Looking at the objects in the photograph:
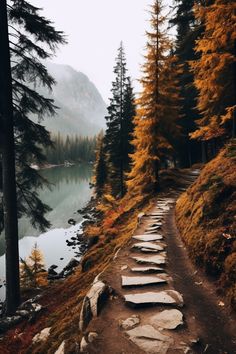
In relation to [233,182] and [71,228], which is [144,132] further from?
[71,228]

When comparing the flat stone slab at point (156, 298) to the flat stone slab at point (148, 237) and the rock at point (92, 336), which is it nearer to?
the rock at point (92, 336)

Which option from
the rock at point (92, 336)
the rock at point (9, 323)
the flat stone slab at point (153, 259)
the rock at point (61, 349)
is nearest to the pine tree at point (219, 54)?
the flat stone slab at point (153, 259)

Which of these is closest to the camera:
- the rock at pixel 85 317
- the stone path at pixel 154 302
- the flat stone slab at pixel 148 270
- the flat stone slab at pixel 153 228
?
the stone path at pixel 154 302

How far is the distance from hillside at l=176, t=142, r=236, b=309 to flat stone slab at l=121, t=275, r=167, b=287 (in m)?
1.01

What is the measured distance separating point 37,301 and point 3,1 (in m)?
8.92

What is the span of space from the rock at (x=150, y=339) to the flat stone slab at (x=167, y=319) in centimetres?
14

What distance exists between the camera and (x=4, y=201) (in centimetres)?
836

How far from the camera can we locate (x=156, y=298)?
4719 millimetres

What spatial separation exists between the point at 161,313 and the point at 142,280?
115 centimetres

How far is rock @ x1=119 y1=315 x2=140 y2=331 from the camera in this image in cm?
406

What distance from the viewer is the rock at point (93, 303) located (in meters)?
4.41

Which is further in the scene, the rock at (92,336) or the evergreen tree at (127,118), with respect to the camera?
the evergreen tree at (127,118)

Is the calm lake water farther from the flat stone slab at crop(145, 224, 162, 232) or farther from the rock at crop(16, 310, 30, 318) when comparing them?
the rock at crop(16, 310, 30, 318)

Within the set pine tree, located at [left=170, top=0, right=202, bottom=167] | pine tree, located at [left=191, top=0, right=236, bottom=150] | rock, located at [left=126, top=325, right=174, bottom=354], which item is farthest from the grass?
pine tree, located at [left=170, top=0, right=202, bottom=167]
